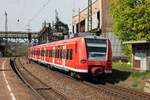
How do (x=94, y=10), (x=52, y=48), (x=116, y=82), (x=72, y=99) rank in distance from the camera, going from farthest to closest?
(x=94, y=10), (x=52, y=48), (x=116, y=82), (x=72, y=99)

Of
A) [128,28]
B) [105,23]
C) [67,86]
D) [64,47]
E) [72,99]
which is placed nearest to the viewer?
[72,99]

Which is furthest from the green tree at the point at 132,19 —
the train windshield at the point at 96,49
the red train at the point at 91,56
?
the train windshield at the point at 96,49

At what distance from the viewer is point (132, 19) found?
132 feet

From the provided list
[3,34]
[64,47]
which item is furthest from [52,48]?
[3,34]

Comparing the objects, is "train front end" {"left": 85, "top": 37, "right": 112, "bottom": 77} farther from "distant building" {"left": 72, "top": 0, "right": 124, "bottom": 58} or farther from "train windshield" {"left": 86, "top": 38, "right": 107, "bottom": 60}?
"distant building" {"left": 72, "top": 0, "right": 124, "bottom": 58}

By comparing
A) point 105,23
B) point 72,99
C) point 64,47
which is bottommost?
point 72,99

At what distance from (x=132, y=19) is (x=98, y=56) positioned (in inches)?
590

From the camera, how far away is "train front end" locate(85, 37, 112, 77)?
2589 centimetres

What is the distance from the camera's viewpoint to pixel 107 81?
92.7ft

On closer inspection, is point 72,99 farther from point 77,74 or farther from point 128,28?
point 128,28

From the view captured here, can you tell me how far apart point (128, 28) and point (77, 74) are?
50.9ft

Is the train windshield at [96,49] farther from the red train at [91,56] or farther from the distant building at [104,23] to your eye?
the distant building at [104,23]

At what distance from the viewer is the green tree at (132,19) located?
3900 cm

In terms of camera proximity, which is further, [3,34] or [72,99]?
[3,34]
